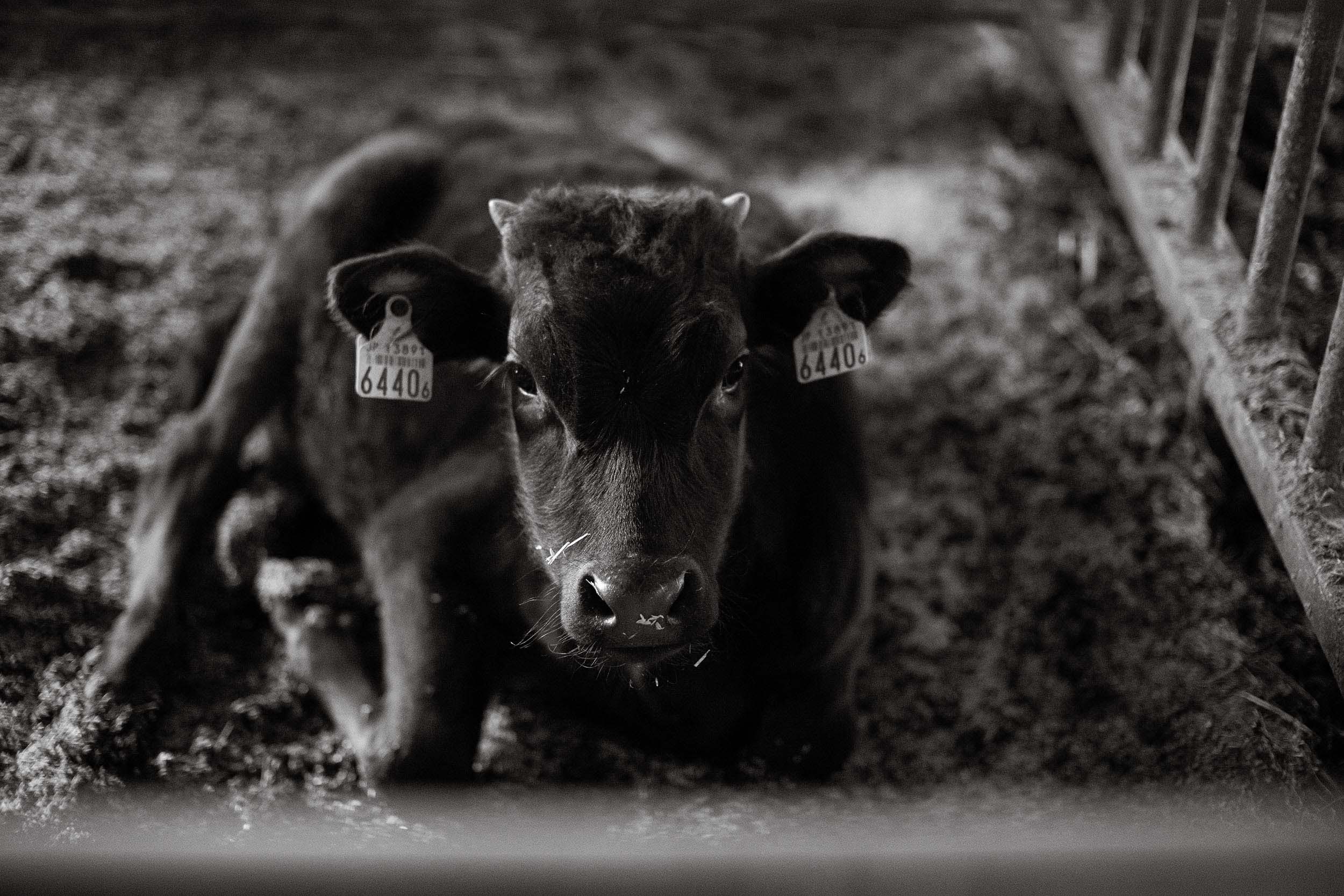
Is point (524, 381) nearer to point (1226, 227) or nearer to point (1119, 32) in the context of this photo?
point (1226, 227)

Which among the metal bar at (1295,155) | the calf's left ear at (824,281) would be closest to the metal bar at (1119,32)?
the metal bar at (1295,155)

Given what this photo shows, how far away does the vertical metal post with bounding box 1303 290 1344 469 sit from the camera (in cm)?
281

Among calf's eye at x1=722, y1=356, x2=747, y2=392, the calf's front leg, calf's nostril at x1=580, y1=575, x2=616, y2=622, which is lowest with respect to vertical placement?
the calf's front leg

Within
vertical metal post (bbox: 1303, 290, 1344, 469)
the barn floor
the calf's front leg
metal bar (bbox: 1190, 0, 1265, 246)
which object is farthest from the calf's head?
metal bar (bbox: 1190, 0, 1265, 246)

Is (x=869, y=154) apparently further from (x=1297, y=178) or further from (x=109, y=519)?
(x=109, y=519)

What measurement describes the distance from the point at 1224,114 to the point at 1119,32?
1.68 metres

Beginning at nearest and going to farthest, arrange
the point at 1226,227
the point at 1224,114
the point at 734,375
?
1. the point at 734,375
2. the point at 1224,114
3. the point at 1226,227

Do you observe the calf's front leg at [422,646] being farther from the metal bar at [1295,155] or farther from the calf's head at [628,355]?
the metal bar at [1295,155]

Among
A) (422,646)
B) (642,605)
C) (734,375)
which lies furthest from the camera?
(422,646)

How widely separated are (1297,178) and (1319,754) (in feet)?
4.95

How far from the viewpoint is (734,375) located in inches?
123

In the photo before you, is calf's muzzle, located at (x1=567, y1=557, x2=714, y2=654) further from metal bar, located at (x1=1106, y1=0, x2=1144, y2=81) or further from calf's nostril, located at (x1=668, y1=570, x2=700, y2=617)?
metal bar, located at (x1=1106, y1=0, x2=1144, y2=81)

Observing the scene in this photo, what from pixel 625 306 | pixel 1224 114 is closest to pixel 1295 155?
pixel 1224 114

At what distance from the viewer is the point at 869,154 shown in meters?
6.00
